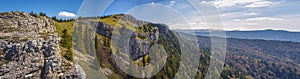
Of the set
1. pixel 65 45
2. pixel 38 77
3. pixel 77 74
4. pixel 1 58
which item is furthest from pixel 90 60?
pixel 1 58

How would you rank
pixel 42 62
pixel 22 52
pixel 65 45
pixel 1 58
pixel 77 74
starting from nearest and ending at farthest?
pixel 1 58, pixel 22 52, pixel 42 62, pixel 77 74, pixel 65 45

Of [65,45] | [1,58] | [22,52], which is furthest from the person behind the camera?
[65,45]

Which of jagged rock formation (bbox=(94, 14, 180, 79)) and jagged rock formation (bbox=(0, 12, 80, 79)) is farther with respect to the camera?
jagged rock formation (bbox=(94, 14, 180, 79))

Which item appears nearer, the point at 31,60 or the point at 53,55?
the point at 31,60

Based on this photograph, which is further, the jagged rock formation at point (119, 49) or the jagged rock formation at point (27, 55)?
the jagged rock formation at point (119, 49)

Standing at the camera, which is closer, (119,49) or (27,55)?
(27,55)

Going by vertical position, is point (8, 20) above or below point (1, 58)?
above

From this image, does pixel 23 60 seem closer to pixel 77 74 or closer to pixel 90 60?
pixel 77 74

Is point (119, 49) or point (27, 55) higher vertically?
point (27, 55)
